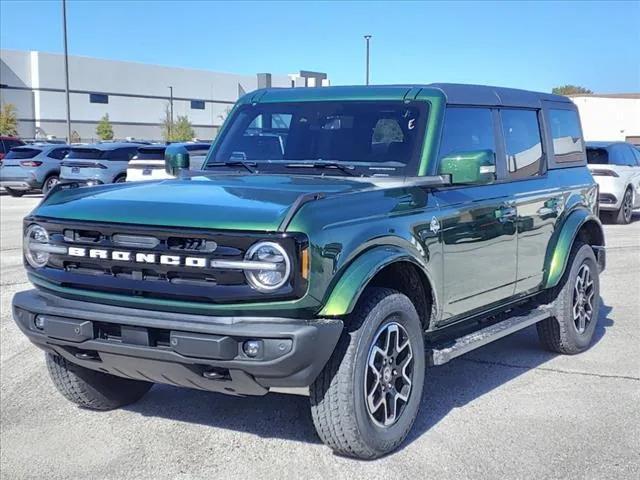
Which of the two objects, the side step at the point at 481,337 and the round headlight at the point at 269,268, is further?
the side step at the point at 481,337

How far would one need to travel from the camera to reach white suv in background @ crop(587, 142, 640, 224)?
55.1 ft

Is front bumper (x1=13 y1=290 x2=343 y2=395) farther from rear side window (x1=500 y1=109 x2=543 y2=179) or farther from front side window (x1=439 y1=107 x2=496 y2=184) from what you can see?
rear side window (x1=500 y1=109 x2=543 y2=179)

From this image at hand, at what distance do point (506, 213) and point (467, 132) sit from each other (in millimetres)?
620

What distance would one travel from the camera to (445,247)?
4855 millimetres

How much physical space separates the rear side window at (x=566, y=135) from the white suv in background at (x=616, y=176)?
32.4 ft

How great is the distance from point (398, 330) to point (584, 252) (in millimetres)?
2909

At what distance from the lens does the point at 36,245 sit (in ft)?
14.5

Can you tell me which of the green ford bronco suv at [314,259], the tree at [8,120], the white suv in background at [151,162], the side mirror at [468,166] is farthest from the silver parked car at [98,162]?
the tree at [8,120]

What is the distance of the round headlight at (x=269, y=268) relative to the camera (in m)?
3.75

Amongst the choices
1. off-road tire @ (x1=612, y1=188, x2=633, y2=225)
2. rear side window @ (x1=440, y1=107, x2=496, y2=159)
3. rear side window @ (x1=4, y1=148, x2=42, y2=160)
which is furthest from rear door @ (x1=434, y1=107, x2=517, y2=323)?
rear side window @ (x1=4, y1=148, x2=42, y2=160)

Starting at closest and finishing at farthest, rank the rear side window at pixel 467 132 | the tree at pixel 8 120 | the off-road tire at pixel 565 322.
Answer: the rear side window at pixel 467 132 → the off-road tire at pixel 565 322 → the tree at pixel 8 120

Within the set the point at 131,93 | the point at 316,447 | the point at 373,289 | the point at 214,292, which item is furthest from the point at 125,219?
the point at 131,93

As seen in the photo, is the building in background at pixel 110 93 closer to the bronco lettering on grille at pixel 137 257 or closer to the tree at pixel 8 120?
the tree at pixel 8 120

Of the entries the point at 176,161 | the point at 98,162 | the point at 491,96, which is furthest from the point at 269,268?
the point at 98,162
